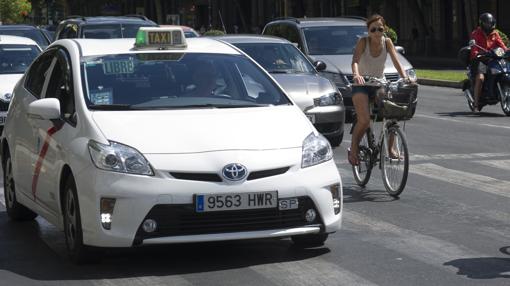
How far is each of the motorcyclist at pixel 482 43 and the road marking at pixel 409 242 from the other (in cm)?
1124

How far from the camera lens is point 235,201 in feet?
25.5

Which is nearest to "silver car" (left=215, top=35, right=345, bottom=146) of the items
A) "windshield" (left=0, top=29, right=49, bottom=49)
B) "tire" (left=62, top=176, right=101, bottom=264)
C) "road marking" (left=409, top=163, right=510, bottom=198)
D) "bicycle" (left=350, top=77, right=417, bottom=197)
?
"road marking" (left=409, top=163, right=510, bottom=198)

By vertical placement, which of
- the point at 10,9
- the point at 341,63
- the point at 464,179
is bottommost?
the point at 10,9

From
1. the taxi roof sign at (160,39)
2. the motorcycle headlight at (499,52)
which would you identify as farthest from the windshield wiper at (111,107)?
the motorcycle headlight at (499,52)

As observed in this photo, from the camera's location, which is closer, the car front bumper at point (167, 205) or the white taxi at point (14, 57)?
the car front bumper at point (167, 205)

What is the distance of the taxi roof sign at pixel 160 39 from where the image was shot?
9.15 m

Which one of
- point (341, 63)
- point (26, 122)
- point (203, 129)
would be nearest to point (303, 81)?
point (341, 63)

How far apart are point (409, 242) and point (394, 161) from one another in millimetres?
2428

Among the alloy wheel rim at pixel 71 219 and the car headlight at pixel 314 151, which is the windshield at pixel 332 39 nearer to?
the car headlight at pixel 314 151

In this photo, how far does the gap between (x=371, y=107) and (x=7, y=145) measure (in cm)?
344

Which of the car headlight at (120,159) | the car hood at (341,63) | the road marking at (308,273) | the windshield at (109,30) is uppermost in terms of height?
the car headlight at (120,159)

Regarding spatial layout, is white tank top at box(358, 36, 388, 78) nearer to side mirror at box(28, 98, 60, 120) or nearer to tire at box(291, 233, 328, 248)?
tire at box(291, 233, 328, 248)

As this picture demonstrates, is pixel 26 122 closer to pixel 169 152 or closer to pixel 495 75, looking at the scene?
pixel 169 152

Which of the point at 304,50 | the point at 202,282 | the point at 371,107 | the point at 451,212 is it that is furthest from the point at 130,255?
the point at 304,50
